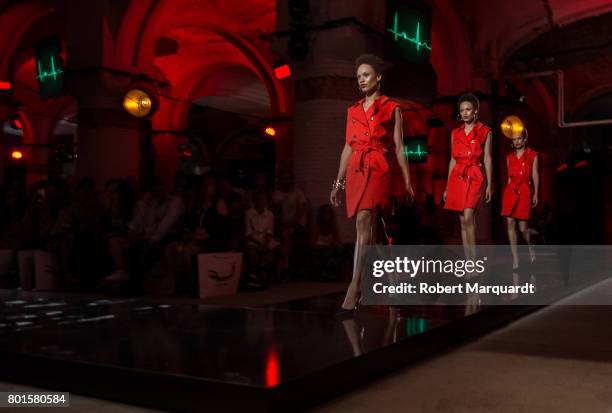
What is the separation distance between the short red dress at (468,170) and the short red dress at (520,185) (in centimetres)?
195

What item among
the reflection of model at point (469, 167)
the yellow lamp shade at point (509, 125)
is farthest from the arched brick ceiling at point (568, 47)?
the reflection of model at point (469, 167)

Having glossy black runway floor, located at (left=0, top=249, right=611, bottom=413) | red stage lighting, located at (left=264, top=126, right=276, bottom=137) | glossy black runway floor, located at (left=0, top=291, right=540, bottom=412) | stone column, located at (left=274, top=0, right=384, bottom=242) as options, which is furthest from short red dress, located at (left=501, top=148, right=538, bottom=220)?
red stage lighting, located at (left=264, top=126, right=276, bottom=137)

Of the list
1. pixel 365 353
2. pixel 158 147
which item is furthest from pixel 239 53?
pixel 365 353

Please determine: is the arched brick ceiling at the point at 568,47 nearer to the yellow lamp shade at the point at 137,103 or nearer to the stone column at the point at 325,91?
the stone column at the point at 325,91

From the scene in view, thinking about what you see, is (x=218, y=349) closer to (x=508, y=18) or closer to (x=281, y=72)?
(x=281, y=72)

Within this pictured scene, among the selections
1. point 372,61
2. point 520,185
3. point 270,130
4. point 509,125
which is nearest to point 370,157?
point 372,61

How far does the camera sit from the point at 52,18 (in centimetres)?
1614

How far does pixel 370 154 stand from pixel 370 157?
27mm

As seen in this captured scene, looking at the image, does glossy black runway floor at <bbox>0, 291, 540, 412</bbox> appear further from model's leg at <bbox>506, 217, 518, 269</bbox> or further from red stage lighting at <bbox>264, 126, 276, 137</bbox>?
red stage lighting at <bbox>264, 126, 276, 137</bbox>

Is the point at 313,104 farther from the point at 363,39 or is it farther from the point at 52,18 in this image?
the point at 52,18

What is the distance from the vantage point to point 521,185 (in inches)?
333

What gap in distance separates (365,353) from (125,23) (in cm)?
979

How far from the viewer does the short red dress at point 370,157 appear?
500 centimetres

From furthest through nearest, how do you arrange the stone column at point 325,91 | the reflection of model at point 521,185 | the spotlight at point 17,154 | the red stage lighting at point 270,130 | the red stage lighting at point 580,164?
the red stage lighting at point 580,164
the spotlight at point 17,154
the red stage lighting at point 270,130
the stone column at point 325,91
the reflection of model at point 521,185
